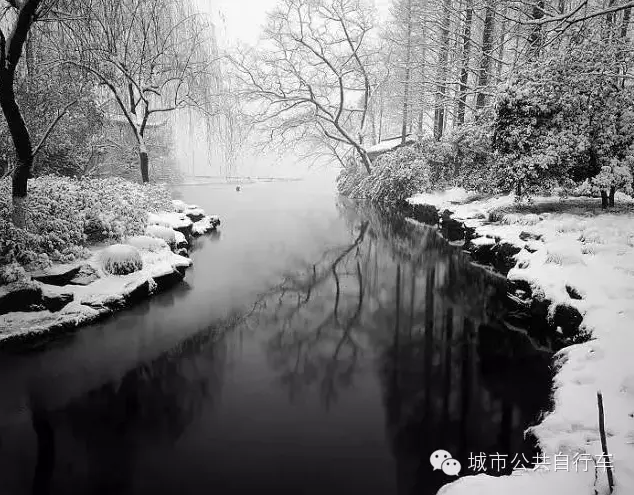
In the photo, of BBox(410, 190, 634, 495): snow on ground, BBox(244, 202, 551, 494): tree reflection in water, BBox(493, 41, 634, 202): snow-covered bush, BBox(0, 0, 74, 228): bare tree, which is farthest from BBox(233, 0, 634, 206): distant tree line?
BBox(0, 0, 74, 228): bare tree

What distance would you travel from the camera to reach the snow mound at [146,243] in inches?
356

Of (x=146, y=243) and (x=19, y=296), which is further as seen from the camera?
(x=146, y=243)

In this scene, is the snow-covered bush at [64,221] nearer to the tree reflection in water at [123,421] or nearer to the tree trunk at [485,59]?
the tree reflection in water at [123,421]

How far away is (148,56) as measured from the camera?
44.9ft

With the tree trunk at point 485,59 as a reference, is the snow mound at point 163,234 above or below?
below

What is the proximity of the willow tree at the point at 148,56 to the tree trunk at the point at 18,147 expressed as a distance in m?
5.04

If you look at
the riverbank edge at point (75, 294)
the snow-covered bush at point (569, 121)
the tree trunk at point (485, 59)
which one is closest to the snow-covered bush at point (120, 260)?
the riverbank edge at point (75, 294)

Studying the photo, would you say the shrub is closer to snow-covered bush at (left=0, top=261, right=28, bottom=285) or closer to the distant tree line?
the distant tree line

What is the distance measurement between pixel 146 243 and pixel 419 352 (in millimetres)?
6685

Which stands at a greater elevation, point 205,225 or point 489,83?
point 489,83

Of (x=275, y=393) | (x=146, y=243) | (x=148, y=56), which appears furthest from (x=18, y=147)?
(x=148, y=56)

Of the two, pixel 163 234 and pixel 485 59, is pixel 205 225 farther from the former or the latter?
pixel 485 59

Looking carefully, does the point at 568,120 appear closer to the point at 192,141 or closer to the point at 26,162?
the point at 26,162

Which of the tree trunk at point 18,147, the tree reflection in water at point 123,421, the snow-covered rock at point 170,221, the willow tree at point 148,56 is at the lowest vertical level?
the tree reflection in water at point 123,421
